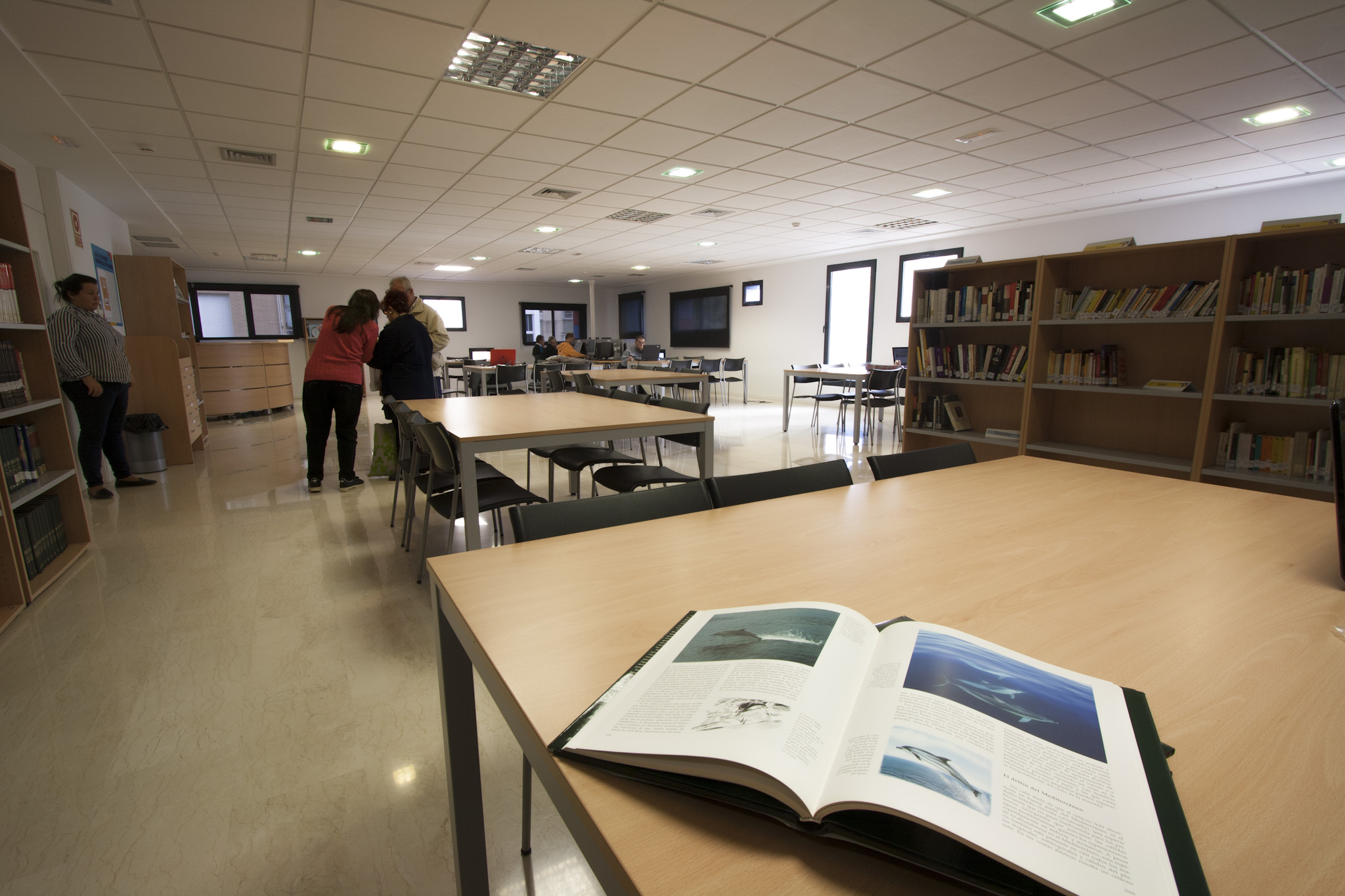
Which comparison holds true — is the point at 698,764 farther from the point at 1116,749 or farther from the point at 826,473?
the point at 826,473

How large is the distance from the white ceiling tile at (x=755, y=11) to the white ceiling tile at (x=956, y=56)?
2.34 feet

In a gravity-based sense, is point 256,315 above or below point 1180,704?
above

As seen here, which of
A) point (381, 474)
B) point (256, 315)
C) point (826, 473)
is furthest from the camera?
point (256, 315)

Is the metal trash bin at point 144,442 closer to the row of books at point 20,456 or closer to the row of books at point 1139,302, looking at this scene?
the row of books at point 20,456

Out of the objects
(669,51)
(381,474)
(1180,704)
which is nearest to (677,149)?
(669,51)

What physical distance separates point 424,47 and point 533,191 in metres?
2.90

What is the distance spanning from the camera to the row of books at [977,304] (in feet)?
11.7

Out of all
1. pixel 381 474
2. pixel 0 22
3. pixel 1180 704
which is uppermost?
pixel 0 22

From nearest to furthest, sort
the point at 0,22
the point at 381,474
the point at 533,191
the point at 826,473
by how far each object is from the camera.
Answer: the point at 826,473 < the point at 0,22 < the point at 381,474 < the point at 533,191

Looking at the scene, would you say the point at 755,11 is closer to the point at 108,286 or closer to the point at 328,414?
the point at 328,414

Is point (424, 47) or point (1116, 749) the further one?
point (424, 47)

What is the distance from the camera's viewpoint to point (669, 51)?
3.18 m

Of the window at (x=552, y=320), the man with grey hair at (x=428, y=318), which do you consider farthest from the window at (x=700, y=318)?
the man with grey hair at (x=428, y=318)

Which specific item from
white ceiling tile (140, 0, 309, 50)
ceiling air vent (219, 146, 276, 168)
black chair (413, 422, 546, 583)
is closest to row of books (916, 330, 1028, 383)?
black chair (413, 422, 546, 583)
